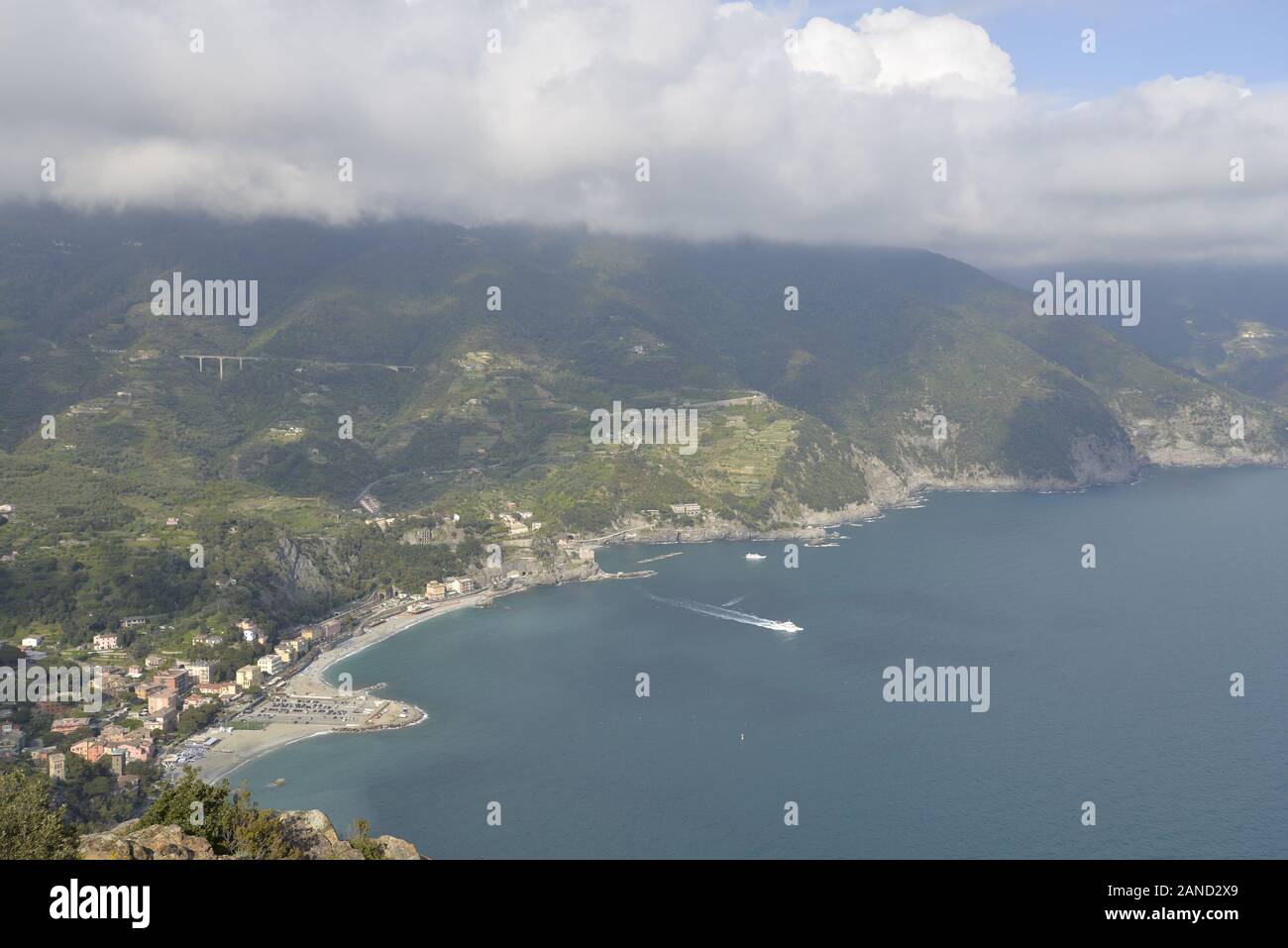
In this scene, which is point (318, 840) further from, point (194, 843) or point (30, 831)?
point (30, 831)

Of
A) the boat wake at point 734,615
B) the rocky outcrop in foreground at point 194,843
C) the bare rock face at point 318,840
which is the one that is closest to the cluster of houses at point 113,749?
the rocky outcrop in foreground at point 194,843

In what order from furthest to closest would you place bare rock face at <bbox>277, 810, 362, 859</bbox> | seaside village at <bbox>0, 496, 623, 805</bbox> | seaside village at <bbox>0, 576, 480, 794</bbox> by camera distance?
seaside village at <bbox>0, 576, 480, 794</bbox>
seaside village at <bbox>0, 496, 623, 805</bbox>
bare rock face at <bbox>277, 810, 362, 859</bbox>

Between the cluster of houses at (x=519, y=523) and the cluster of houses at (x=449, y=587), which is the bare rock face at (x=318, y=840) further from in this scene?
the cluster of houses at (x=519, y=523)

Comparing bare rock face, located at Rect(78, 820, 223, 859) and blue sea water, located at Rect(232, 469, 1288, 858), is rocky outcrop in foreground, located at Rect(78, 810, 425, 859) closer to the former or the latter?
bare rock face, located at Rect(78, 820, 223, 859)

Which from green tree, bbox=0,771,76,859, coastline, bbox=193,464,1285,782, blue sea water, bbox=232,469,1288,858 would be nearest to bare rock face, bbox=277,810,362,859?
green tree, bbox=0,771,76,859

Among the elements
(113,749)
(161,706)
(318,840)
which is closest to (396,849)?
(318,840)
